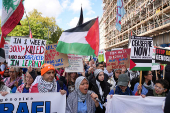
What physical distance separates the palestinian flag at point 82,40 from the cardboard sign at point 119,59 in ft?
2.81

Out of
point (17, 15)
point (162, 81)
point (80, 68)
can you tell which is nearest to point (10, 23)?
point (17, 15)

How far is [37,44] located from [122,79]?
2508mm

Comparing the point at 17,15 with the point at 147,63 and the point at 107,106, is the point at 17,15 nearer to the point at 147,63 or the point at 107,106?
the point at 107,106

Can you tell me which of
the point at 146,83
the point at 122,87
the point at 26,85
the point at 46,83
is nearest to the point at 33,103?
the point at 46,83

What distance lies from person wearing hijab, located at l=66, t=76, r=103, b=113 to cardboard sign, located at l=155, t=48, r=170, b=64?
2756mm

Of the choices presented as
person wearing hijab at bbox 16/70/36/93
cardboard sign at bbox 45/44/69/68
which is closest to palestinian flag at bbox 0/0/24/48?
cardboard sign at bbox 45/44/69/68

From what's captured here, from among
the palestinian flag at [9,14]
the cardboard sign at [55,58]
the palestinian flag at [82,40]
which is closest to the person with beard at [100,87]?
the palestinian flag at [82,40]

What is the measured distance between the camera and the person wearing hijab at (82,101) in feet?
8.84

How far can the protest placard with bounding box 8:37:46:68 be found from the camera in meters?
4.02

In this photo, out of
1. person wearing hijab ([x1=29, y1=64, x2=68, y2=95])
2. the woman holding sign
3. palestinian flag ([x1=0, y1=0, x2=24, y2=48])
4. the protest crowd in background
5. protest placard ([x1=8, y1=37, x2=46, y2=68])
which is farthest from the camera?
palestinian flag ([x1=0, y1=0, x2=24, y2=48])

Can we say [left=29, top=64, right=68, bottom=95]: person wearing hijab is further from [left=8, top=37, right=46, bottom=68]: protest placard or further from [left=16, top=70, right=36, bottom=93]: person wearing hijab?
[left=8, top=37, right=46, bottom=68]: protest placard

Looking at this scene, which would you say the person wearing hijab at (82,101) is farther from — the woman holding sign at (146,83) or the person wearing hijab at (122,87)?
the woman holding sign at (146,83)

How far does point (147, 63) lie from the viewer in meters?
3.55

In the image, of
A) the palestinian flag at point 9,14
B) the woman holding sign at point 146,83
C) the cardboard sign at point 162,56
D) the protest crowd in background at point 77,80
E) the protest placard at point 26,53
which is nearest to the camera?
the protest crowd in background at point 77,80
